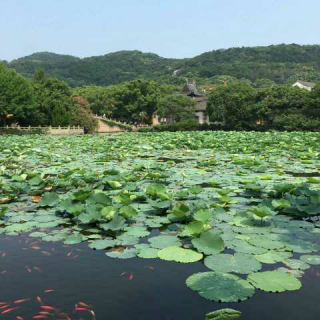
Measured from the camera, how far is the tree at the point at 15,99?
3616 cm

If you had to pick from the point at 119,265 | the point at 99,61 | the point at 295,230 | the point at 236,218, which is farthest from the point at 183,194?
the point at 99,61

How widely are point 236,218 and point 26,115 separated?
125 ft

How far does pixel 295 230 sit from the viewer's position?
3.60 metres

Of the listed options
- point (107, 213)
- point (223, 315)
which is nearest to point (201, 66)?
point (107, 213)

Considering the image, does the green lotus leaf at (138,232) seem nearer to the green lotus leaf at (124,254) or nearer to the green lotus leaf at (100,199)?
the green lotus leaf at (124,254)

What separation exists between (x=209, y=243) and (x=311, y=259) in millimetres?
774

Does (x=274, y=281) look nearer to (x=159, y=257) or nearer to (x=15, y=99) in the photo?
(x=159, y=257)

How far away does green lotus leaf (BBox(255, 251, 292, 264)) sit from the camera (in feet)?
9.48

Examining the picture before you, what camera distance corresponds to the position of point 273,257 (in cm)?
295

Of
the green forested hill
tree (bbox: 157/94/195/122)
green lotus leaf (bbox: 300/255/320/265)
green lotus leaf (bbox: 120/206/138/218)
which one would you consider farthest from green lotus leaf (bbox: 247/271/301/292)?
the green forested hill

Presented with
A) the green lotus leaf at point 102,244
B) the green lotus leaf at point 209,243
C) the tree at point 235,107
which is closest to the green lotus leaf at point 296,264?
the green lotus leaf at point 209,243

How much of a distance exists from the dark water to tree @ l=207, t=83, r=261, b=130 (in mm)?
32819

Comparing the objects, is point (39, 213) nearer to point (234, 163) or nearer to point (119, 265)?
point (119, 265)

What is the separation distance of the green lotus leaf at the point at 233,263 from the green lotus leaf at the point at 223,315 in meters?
0.59
